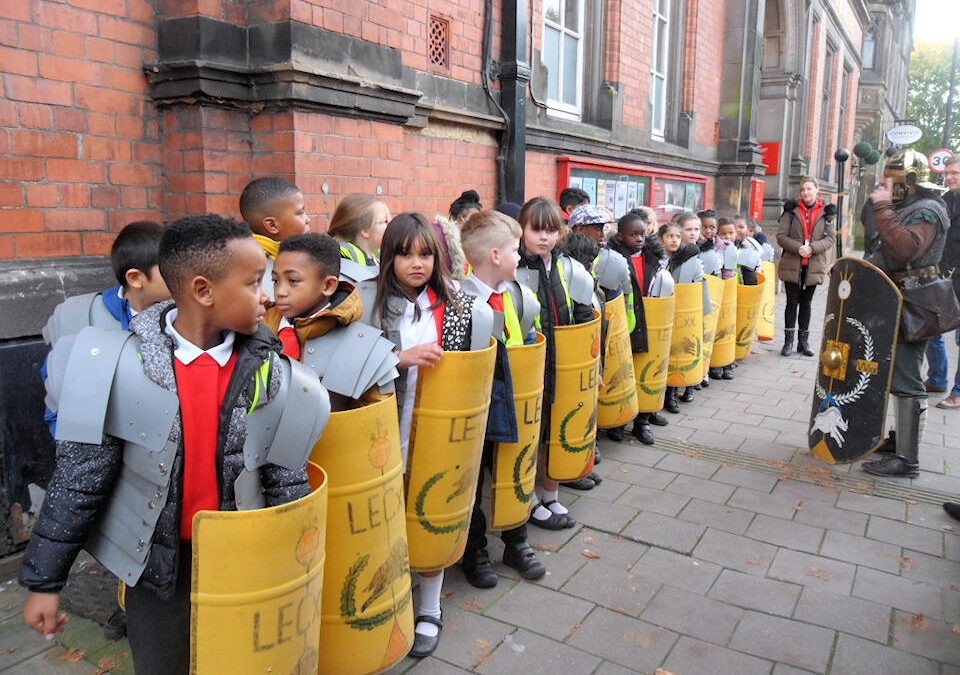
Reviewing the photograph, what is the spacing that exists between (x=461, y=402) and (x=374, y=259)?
3.66 ft

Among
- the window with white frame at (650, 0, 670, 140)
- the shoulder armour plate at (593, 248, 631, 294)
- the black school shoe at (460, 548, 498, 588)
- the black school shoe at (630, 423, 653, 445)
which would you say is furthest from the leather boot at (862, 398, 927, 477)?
the window with white frame at (650, 0, 670, 140)

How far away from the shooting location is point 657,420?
5871 millimetres

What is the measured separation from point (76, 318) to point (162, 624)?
1307 mm

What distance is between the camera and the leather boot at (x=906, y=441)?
474cm

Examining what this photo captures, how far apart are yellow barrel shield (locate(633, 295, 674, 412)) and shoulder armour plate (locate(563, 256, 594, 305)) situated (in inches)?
50.9

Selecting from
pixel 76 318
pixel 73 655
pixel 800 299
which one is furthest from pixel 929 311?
pixel 73 655

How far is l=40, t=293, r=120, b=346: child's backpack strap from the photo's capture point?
2.69 metres

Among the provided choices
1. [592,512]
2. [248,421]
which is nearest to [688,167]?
[592,512]

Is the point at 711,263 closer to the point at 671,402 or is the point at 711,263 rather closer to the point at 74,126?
the point at 671,402

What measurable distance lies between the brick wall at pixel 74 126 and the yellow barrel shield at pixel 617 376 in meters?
2.68

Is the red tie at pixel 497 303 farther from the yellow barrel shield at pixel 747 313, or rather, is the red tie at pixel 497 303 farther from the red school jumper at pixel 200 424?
the yellow barrel shield at pixel 747 313

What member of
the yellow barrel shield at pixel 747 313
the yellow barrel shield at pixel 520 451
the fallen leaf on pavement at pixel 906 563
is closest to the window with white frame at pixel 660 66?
the yellow barrel shield at pixel 747 313

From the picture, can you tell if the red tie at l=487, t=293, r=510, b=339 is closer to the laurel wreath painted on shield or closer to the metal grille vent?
the laurel wreath painted on shield

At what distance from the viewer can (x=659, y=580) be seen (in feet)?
11.2
